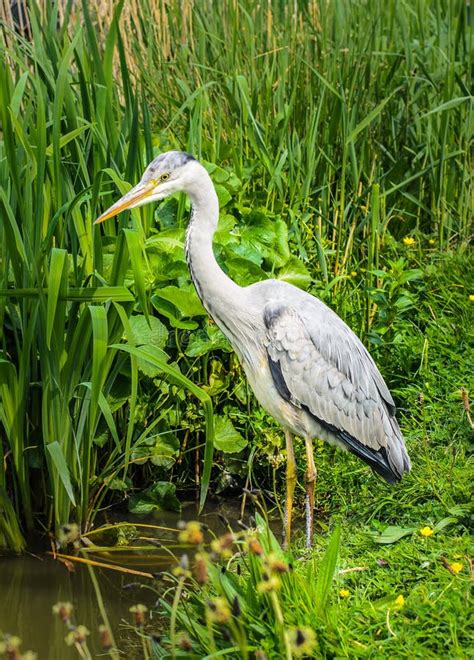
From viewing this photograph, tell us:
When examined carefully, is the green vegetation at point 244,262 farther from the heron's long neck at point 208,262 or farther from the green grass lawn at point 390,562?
the heron's long neck at point 208,262

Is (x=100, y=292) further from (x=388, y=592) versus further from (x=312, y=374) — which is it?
(x=388, y=592)

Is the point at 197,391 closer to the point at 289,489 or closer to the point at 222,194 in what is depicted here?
the point at 289,489

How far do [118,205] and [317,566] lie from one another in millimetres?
1387

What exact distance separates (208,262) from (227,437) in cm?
86

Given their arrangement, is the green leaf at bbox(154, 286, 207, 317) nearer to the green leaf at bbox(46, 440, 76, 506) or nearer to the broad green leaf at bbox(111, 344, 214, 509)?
the broad green leaf at bbox(111, 344, 214, 509)

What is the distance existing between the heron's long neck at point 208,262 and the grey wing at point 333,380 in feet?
0.49

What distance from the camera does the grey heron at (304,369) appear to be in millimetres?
3904

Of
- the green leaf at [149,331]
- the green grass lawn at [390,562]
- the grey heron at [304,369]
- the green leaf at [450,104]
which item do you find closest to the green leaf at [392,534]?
the green grass lawn at [390,562]

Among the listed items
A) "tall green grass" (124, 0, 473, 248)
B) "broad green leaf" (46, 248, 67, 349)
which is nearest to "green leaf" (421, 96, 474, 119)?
"tall green grass" (124, 0, 473, 248)

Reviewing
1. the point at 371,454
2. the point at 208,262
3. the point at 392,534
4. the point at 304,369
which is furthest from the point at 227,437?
the point at 392,534

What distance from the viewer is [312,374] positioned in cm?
400

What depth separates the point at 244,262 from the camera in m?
4.45

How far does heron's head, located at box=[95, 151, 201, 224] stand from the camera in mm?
3619

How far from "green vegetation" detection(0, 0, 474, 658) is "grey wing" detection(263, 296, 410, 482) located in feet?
0.62
